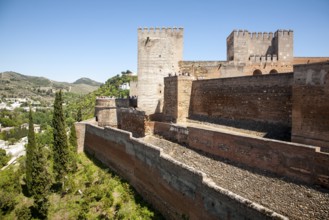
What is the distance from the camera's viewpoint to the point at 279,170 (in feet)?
20.4

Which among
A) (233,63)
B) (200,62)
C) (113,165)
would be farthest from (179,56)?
(113,165)

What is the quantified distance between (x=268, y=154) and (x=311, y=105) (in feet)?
6.20

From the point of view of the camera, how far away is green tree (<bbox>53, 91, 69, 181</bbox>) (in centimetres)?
1297

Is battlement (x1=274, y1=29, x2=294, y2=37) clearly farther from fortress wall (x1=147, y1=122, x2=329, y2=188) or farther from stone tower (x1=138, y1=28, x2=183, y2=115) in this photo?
fortress wall (x1=147, y1=122, x2=329, y2=188)

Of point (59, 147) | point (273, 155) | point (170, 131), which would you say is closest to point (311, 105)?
point (273, 155)

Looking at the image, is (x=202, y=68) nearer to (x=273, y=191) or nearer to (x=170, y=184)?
(x=170, y=184)

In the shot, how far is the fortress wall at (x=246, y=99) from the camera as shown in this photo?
8516 mm

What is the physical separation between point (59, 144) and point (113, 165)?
3.38 m

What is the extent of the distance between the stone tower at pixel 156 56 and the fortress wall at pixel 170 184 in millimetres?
4268

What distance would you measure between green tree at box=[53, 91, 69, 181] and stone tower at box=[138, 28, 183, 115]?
524 cm

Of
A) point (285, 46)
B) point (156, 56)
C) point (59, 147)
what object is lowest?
point (59, 147)

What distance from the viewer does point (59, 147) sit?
13.3 m

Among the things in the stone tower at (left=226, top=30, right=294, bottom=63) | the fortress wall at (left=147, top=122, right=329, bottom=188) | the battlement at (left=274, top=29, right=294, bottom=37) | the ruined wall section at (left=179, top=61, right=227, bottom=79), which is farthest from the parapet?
the fortress wall at (left=147, top=122, right=329, bottom=188)

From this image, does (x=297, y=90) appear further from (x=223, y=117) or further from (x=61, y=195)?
(x=61, y=195)
